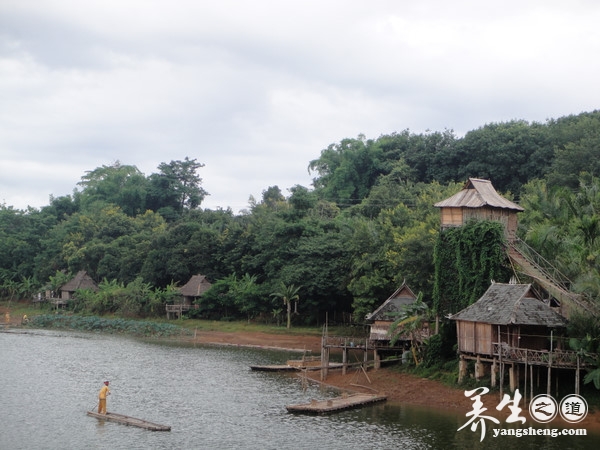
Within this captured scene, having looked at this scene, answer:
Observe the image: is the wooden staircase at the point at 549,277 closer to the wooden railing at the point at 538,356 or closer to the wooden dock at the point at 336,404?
the wooden railing at the point at 538,356

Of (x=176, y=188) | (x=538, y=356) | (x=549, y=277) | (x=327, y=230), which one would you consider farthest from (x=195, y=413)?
(x=176, y=188)

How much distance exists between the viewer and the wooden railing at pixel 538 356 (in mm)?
33688

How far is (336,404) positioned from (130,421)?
32.9 ft

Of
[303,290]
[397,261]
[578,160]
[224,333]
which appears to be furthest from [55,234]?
[578,160]

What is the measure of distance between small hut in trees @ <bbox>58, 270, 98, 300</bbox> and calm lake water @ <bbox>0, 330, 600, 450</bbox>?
112 ft

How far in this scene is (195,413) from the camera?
3581cm

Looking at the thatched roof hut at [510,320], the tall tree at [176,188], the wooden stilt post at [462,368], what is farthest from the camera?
the tall tree at [176,188]

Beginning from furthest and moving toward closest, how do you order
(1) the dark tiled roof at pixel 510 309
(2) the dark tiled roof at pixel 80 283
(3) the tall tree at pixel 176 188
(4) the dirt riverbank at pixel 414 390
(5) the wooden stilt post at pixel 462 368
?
(3) the tall tree at pixel 176 188
(2) the dark tiled roof at pixel 80 283
(5) the wooden stilt post at pixel 462 368
(1) the dark tiled roof at pixel 510 309
(4) the dirt riverbank at pixel 414 390

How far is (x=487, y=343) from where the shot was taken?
37312 millimetres

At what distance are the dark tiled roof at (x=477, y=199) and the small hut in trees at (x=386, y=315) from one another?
7.17m

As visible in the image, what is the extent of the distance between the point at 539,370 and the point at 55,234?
261 ft

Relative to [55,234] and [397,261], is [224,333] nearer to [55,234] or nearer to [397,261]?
[397,261]

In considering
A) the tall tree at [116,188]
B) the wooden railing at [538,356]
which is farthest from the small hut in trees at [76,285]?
the wooden railing at [538,356]

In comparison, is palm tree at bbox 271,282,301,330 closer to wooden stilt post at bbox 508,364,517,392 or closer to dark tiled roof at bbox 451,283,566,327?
dark tiled roof at bbox 451,283,566,327
